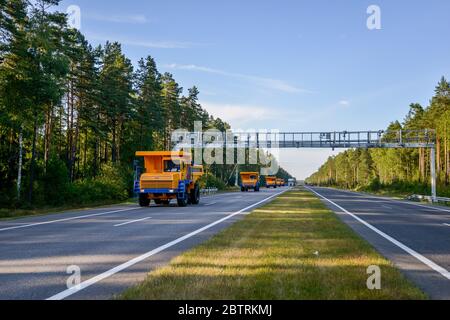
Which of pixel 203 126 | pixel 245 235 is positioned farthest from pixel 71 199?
pixel 203 126

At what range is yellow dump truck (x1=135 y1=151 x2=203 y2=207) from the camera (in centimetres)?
2383

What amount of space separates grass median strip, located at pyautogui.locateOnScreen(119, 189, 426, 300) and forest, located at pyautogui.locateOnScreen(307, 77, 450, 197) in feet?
142

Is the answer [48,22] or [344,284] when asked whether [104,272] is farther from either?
[48,22]

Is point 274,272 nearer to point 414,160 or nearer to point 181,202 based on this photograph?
point 181,202

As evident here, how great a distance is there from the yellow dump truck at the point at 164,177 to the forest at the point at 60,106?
921cm

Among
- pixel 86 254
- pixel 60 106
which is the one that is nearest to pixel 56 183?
pixel 60 106

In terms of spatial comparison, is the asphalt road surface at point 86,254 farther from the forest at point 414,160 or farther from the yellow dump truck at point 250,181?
the yellow dump truck at point 250,181

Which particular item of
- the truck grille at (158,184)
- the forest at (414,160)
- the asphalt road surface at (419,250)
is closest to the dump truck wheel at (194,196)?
the truck grille at (158,184)

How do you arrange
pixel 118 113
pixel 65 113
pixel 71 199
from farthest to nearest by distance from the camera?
pixel 118 113, pixel 65 113, pixel 71 199

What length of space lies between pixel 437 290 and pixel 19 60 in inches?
1144

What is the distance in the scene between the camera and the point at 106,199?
35.8 metres

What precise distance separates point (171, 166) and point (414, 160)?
93.9m
